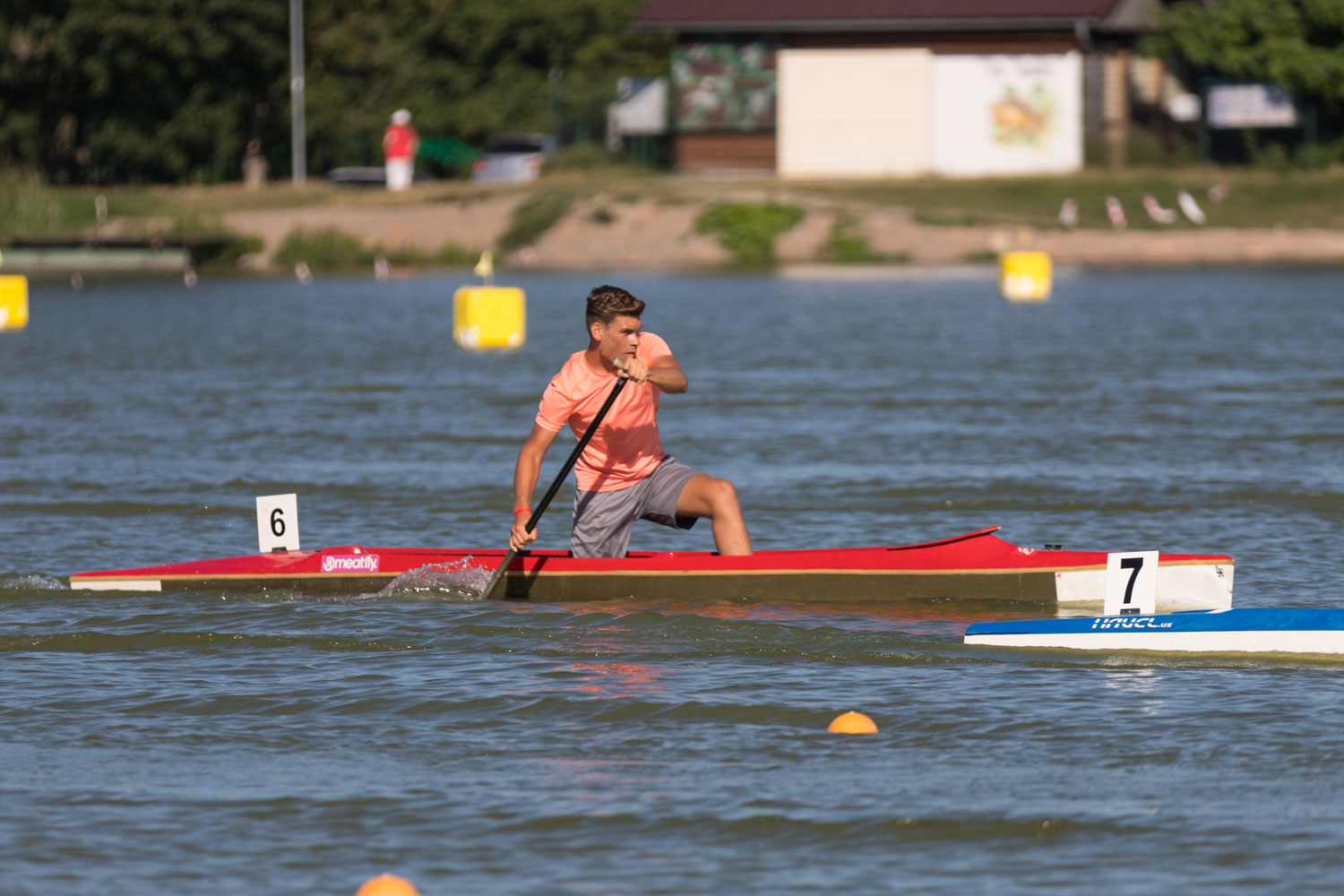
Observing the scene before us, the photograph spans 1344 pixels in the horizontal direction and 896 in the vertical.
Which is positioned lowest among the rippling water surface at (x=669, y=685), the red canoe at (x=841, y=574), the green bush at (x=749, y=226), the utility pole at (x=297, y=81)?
the rippling water surface at (x=669, y=685)

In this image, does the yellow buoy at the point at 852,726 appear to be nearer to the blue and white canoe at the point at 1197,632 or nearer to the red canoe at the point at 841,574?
the blue and white canoe at the point at 1197,632

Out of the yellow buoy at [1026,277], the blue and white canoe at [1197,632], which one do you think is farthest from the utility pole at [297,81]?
the blue and white canoe at [1197,632]

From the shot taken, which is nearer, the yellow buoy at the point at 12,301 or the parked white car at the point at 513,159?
the yellow buoy at the point at 12,301

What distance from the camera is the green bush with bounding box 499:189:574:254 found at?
47156 mm

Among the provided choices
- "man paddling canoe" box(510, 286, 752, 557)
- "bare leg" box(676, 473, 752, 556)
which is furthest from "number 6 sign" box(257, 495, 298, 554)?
"bare leg" box(676, 473, 752, 556)

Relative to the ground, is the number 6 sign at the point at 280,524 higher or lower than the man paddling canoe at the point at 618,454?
lower

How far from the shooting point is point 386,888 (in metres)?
6.34

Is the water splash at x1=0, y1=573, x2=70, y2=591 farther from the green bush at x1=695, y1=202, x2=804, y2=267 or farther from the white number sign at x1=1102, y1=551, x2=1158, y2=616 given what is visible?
the green bush at x1=695, y1=202, x2=804, y2=267

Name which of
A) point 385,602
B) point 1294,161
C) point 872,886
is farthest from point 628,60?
point 872,886

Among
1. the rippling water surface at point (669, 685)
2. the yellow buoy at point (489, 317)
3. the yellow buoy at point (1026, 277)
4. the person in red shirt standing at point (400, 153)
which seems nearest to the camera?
the rippling water surface at point (669, 685)

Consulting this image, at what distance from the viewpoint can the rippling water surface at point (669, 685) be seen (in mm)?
7016

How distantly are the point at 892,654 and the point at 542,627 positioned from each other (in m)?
1.79

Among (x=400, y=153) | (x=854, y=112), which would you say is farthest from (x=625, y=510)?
(x=854, y=112)

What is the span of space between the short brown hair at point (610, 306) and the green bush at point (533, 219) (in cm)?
3716
